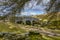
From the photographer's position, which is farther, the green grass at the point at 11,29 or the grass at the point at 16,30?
the green grass at the point at 11,29

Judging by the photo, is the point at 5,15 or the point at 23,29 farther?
the point at 23,29

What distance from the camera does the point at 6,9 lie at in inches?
62.6

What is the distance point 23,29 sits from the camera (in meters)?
5.63

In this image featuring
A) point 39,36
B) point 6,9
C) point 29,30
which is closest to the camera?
point 6,9

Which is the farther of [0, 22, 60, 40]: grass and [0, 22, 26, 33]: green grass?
[0, 22, 26, 33]: green grass

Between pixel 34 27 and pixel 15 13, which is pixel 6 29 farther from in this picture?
pixel 15 13

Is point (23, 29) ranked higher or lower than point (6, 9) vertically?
lower

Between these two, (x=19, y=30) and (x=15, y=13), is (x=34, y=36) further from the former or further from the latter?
(x=15, y=13)

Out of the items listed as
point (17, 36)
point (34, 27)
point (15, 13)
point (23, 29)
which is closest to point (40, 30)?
point (34, 27)

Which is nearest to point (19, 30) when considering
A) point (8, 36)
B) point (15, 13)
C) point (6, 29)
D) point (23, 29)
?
point (23, 29)

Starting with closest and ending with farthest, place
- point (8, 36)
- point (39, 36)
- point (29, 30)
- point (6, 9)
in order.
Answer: point (6, 9) < point (8, 36) < point (39, 36) < point (29, 30)

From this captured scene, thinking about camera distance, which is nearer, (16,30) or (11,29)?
(16,30)

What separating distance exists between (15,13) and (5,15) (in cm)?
10

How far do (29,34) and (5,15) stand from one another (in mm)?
3617
